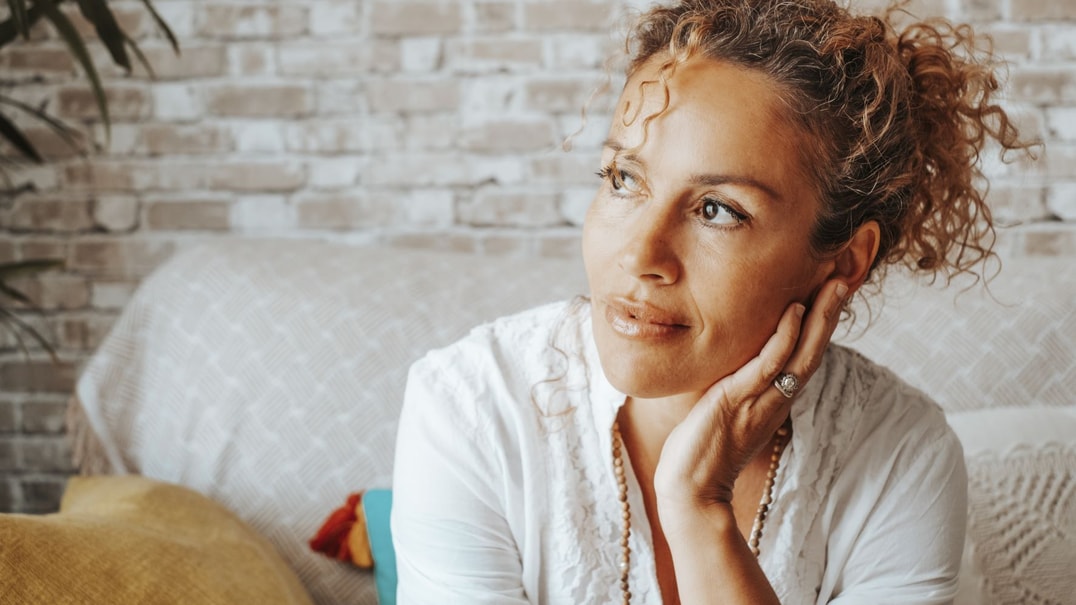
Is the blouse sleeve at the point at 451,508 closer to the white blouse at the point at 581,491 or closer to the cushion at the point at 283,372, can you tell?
the white blouse at the point at 581,491

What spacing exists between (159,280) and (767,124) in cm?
122

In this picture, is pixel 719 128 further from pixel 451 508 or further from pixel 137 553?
pixel 137 553

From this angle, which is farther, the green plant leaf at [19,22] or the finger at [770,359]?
the green plant leaf at [19,22]

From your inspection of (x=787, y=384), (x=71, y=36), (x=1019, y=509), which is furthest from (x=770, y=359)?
(x=71, y=36)

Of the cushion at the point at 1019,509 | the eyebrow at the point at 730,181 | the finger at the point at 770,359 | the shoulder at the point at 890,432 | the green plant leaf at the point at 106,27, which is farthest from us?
the green plant leaf at the point at 106,27

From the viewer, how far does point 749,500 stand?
1.29 metres

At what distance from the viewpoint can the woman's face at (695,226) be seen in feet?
3.42

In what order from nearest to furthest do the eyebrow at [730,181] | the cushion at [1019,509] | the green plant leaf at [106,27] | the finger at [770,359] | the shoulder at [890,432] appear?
the eyebrow at [730,181]
the finger at [770,359]
the shoulder at [890,432]
the cushion at [1019,509]
the green plant leaf at [106,27]

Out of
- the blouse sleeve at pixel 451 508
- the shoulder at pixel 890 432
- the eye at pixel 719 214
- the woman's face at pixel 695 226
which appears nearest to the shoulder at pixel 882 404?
the shoulder at pixel 890 432

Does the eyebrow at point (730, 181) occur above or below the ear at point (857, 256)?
above

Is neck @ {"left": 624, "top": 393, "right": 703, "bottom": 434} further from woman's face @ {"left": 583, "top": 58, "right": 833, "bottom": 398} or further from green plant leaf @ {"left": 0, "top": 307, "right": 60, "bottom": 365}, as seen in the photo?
green plant leaf @ {"left": 0, "top": 307, "right": 60, "bottom": 365}

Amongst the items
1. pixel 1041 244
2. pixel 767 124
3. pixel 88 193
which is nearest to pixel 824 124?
pixel 767 124

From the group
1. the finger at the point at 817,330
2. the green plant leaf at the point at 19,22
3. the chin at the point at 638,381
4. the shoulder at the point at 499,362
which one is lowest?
the shoulder at the point at 499,362

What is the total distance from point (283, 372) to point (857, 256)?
3.20 feet
